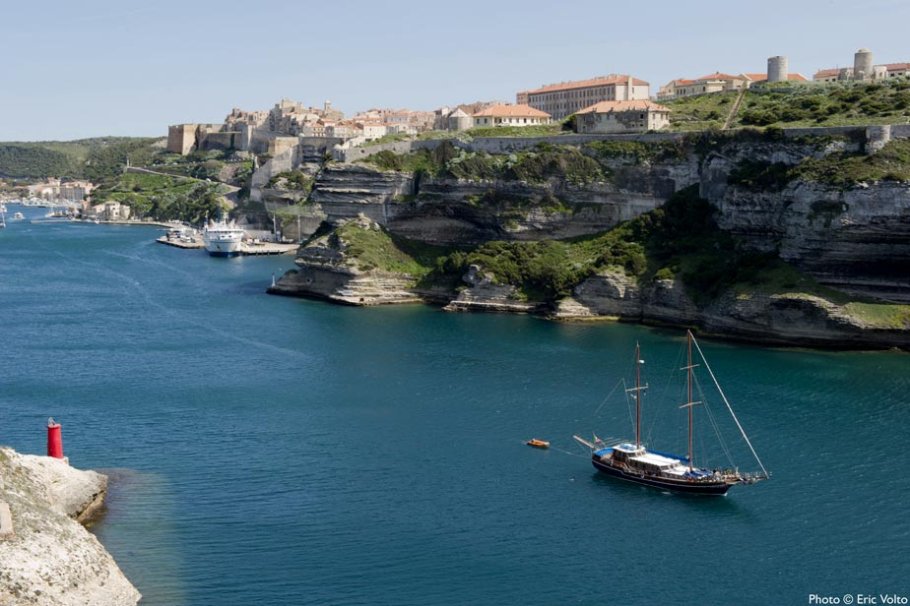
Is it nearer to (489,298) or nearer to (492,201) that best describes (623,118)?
(492,201)

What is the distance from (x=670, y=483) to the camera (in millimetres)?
A: 39938

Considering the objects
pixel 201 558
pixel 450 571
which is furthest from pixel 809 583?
pixel 201 558

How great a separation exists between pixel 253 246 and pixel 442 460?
90034 mm

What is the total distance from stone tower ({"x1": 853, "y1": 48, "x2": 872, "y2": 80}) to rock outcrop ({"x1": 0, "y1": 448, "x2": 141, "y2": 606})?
282ft

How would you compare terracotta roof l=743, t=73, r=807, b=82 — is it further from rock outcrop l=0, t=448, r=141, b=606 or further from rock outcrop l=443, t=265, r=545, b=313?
rock outcrop l=0, t=448, r=141, b=606

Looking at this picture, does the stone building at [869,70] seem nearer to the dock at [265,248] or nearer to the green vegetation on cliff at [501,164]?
the green vegetation on cliff at [501,164]

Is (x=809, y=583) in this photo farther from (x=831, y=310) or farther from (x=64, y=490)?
(x=831, y=310)

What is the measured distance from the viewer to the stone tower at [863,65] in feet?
322

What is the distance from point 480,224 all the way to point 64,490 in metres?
54.3

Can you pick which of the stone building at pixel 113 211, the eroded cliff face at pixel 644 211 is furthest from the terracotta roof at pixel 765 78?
the stone building at pixel 113 211

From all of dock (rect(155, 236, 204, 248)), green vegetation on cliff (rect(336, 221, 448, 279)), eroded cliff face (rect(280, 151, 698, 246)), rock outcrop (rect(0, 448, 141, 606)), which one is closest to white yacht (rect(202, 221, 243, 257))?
dock (rect(155, 236, 204, 248))

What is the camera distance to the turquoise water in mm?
32062

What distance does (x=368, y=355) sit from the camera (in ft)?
206

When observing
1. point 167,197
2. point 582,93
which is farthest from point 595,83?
point 167,197
